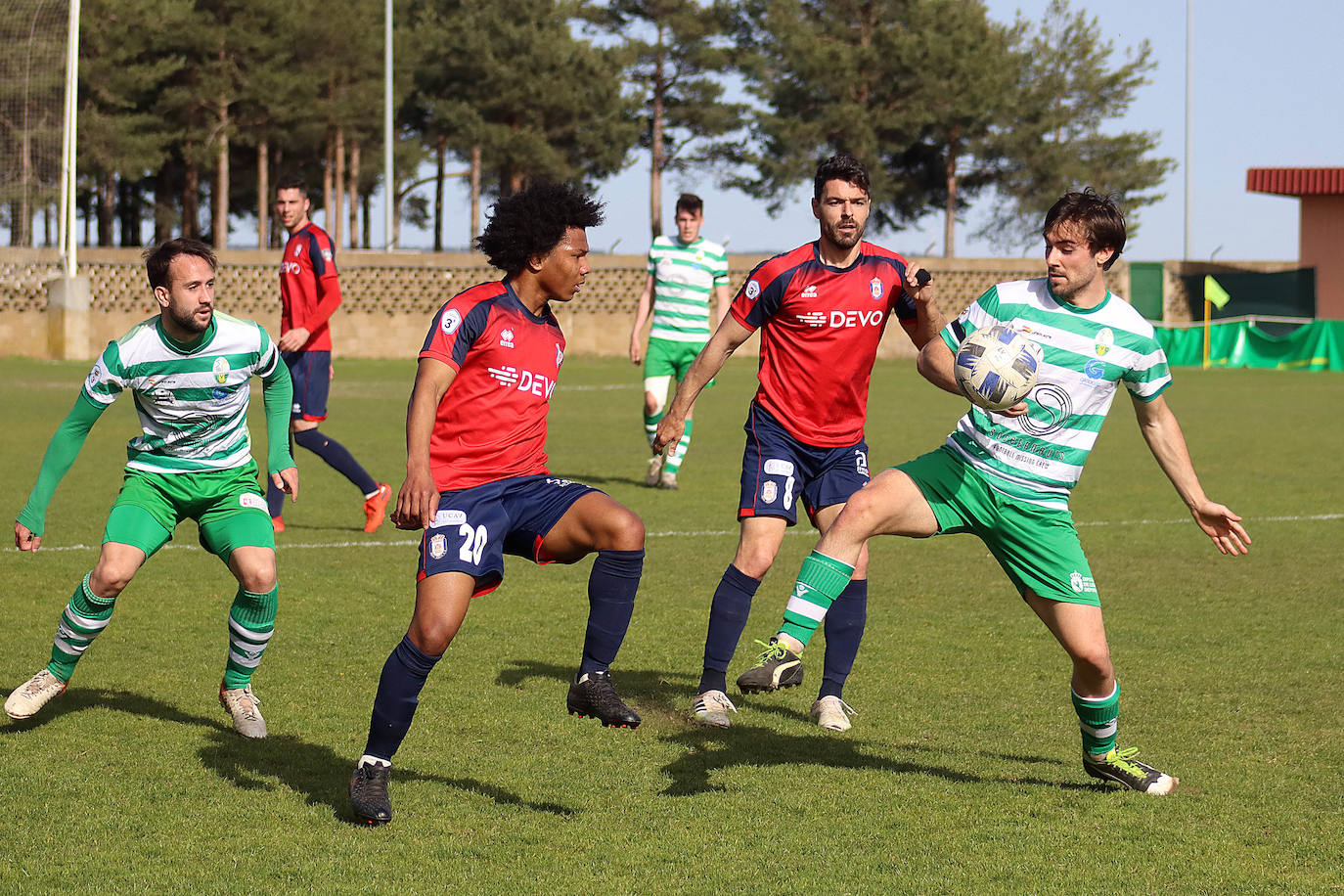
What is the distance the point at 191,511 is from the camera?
5840mm

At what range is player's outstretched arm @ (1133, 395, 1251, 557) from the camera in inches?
201

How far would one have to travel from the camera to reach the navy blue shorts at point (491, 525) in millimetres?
4766

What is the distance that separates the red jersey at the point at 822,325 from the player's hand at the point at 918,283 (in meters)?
0.64

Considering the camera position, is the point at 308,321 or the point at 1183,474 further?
the point at 308,321

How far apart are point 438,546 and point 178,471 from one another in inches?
60.6

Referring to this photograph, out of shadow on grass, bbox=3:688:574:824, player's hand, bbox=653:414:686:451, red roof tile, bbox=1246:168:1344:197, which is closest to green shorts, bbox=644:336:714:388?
player's hand, bbox=653:414:686:451

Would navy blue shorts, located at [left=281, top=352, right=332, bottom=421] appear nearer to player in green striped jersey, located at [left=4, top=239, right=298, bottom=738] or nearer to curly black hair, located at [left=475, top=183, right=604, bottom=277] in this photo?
player in green striped jersey, located at [left=4, top=239, right=298, bottom=738]

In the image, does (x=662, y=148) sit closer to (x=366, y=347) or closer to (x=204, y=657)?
(x=366, y=347)

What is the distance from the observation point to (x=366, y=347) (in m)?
37.1

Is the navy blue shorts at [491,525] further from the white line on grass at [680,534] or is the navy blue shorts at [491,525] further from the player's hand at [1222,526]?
the white line on grass at [680,534]

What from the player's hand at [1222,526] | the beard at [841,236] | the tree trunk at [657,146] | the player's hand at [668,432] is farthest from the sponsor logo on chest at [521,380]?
the tree trunk at [657,146]

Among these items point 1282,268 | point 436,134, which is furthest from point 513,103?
point 1282,268

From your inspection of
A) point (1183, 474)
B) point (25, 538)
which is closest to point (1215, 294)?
point (1183, 474)

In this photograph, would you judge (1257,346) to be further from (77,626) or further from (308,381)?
(77,626)
